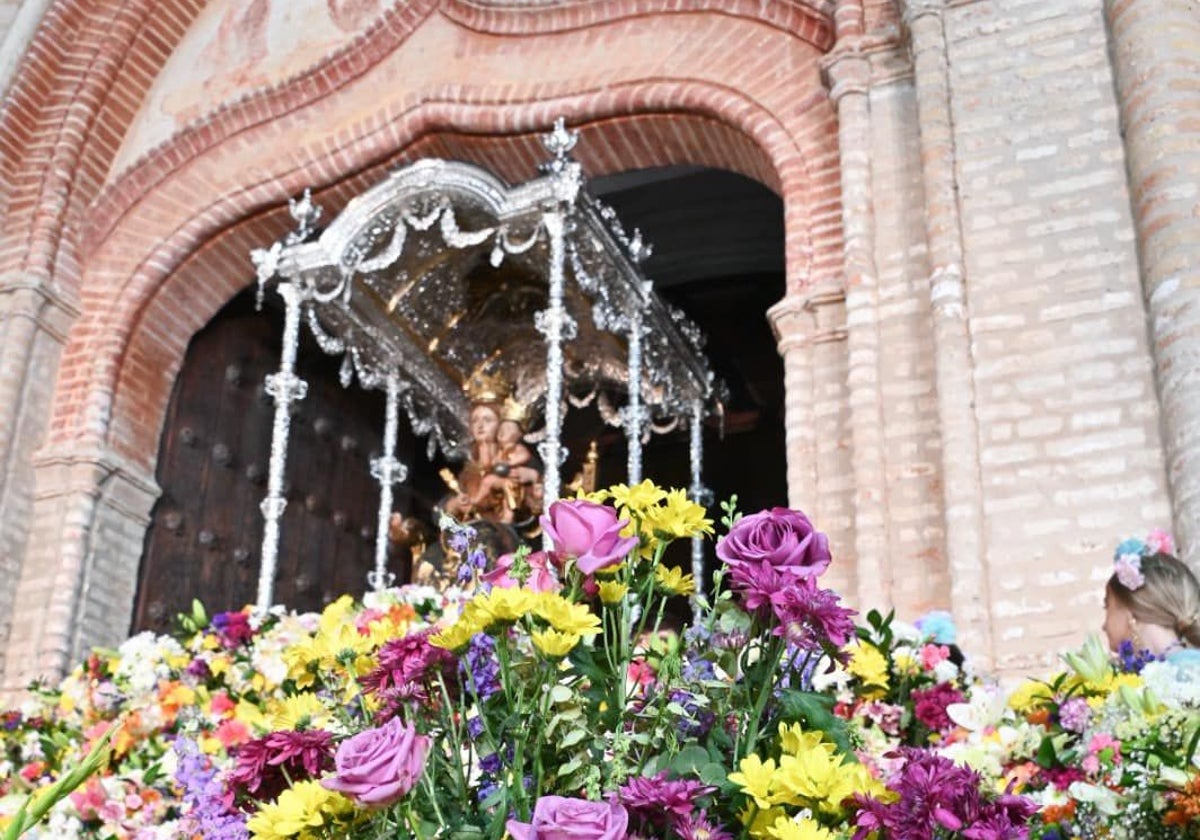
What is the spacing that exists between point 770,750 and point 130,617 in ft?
22.4

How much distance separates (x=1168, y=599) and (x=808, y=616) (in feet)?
6.98

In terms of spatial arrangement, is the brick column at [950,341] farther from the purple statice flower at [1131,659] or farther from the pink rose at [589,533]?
the pink rose at [589,533]

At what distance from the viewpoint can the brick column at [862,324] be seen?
5.45m

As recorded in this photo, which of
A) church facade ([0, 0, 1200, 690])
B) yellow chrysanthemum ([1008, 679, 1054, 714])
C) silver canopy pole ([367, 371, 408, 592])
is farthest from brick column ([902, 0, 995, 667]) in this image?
silver canopy pole ([367, 371, 408, 592])

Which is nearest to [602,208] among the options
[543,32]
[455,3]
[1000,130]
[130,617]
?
[543,32]

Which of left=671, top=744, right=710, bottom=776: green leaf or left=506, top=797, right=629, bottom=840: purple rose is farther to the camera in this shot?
left=671, top=744, right=710, bottom=776: green leaf

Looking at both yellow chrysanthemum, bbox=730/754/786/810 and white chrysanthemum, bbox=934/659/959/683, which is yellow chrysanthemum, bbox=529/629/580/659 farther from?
white chrysanthemum, bbox=934/659/959/683

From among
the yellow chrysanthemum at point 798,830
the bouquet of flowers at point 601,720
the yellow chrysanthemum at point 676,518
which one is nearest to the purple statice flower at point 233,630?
the bouquet of flowers at point 601,720

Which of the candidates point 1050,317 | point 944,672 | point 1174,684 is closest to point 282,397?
point 1050,317

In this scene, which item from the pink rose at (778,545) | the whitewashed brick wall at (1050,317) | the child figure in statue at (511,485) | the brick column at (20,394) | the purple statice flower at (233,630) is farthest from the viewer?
the child figure in statue at (511,485)

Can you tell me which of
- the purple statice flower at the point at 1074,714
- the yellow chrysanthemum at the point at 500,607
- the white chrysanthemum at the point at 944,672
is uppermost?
the white chrysanthemum at the point at 944,672

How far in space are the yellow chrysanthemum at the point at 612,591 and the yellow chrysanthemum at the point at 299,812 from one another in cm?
41

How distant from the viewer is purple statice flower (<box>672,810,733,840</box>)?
1.46m

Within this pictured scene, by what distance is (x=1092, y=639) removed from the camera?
254cm
